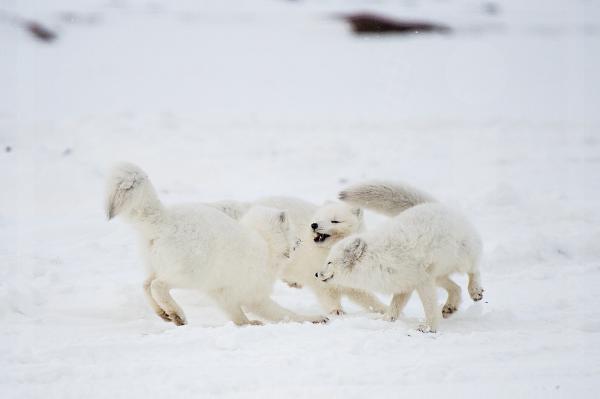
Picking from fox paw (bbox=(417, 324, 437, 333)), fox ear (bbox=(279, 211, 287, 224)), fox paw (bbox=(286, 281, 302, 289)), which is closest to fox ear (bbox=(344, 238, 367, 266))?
fox paw (bbox=(417, 324, 437, 333))

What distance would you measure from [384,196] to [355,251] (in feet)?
3.00

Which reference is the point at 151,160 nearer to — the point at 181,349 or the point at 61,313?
the point at 61,313

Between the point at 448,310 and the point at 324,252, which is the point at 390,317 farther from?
the point at 324,252

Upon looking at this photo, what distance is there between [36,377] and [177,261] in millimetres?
1677

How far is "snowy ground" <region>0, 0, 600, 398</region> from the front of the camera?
4.20 meters

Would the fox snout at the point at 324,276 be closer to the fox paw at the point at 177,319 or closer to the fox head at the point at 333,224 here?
the fox head at the point at 333,224

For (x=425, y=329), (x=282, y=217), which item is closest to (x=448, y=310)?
(x=425, y=329)

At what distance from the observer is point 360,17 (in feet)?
88.5

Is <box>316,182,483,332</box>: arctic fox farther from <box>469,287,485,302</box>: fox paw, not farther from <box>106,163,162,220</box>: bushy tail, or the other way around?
<box>106,163,162,220</box>: bushy tail

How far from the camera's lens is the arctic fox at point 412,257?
221 inches

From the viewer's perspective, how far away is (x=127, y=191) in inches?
211

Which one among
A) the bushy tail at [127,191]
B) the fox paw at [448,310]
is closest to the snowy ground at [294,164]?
the fox paw at [448,310]

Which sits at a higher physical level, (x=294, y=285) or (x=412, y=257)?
(x=412, y=257)

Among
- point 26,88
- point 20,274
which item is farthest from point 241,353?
point 26,88
